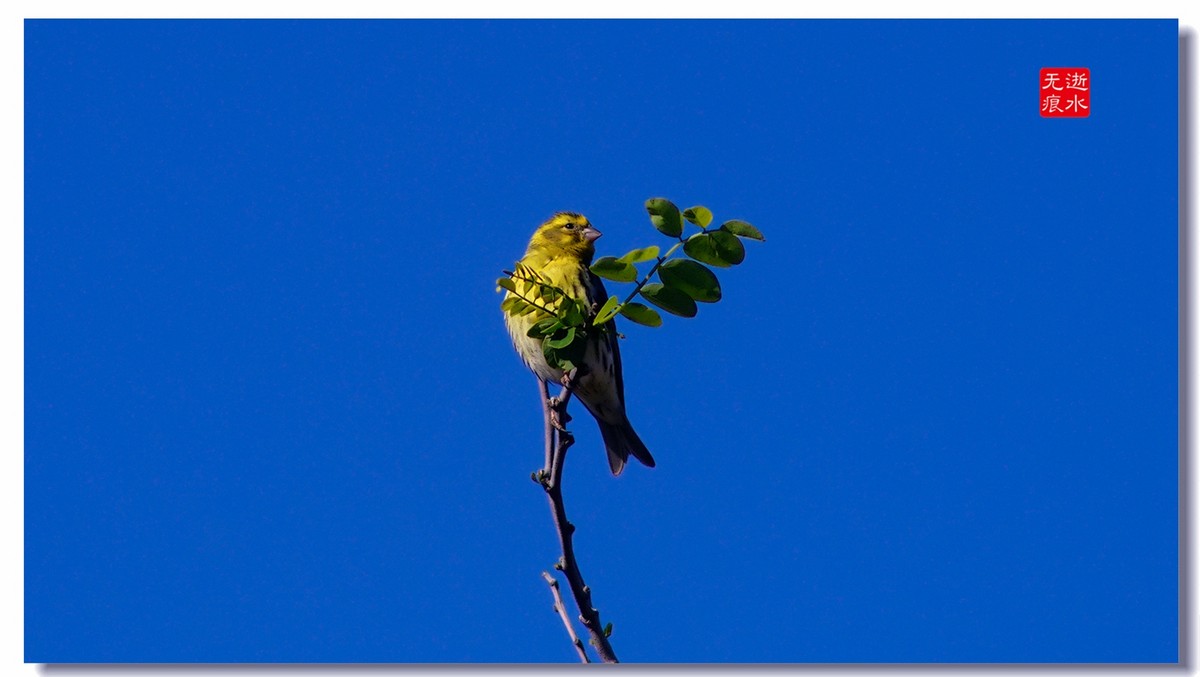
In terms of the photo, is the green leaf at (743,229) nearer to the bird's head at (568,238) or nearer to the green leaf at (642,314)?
the green leaf at (642,314)

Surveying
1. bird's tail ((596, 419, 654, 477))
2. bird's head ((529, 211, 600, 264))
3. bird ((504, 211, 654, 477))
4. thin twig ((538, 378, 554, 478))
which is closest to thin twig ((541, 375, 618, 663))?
thin twig ((538, 378, 554, 478))

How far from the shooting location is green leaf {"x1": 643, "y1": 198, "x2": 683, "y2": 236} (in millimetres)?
3086

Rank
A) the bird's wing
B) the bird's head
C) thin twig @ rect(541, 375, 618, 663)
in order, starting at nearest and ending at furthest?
1. thin twig @ rect(541, 375, 618, 663)
2. the bird's wing
3. the bird's head

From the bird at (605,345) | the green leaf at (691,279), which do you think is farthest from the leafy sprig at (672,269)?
the bird at (605,345)

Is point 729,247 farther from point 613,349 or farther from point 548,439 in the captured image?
point 613,349

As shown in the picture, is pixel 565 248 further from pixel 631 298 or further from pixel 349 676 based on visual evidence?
pixel 631 298

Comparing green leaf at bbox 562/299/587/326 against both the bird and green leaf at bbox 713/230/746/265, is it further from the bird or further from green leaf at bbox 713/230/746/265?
the bird

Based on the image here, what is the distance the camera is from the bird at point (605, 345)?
5496mm

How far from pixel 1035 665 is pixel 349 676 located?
2.09 meters

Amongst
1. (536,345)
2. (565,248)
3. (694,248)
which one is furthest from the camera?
(565,248)

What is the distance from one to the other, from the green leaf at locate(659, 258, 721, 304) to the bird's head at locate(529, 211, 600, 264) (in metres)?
2.80
